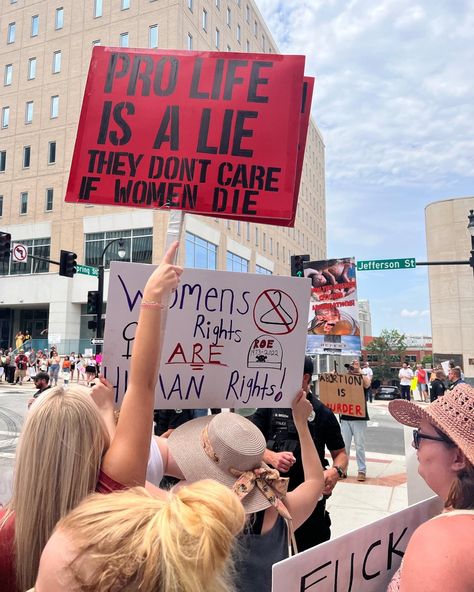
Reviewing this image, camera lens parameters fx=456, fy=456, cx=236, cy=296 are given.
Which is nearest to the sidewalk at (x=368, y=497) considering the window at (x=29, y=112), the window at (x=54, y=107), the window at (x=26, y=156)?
the window at (x=54, y=107)

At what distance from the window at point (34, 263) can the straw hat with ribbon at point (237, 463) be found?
123 ft

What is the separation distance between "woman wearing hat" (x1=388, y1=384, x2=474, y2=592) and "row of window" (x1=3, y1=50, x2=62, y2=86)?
4368 centimetres

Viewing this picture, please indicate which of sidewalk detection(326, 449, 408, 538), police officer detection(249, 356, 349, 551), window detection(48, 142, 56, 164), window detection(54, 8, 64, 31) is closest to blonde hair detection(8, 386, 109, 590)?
police officer detection(249, 356, 349, 551)

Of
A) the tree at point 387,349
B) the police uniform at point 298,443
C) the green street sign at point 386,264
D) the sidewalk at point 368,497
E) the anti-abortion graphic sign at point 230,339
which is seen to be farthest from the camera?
the tree at point 387,349

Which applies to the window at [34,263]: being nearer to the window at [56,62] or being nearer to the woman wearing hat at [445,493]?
the window at [56,62]

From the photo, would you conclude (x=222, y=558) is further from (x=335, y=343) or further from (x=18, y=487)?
(x=335, y=343)

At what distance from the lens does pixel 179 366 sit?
245 centimetres

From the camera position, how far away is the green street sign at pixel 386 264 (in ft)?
47.1

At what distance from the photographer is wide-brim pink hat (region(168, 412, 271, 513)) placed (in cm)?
171

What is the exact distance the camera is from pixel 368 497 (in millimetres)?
6668

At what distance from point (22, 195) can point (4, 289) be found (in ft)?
26.3

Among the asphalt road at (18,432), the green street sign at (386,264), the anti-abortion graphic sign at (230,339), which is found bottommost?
the asphalt road at (18,432)

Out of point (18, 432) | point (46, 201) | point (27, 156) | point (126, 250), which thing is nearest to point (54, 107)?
point (27, 156)

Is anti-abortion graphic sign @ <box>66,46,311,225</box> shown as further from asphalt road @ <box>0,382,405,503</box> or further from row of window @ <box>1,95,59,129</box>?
row of window @ <box>1,95,59,129</box>
